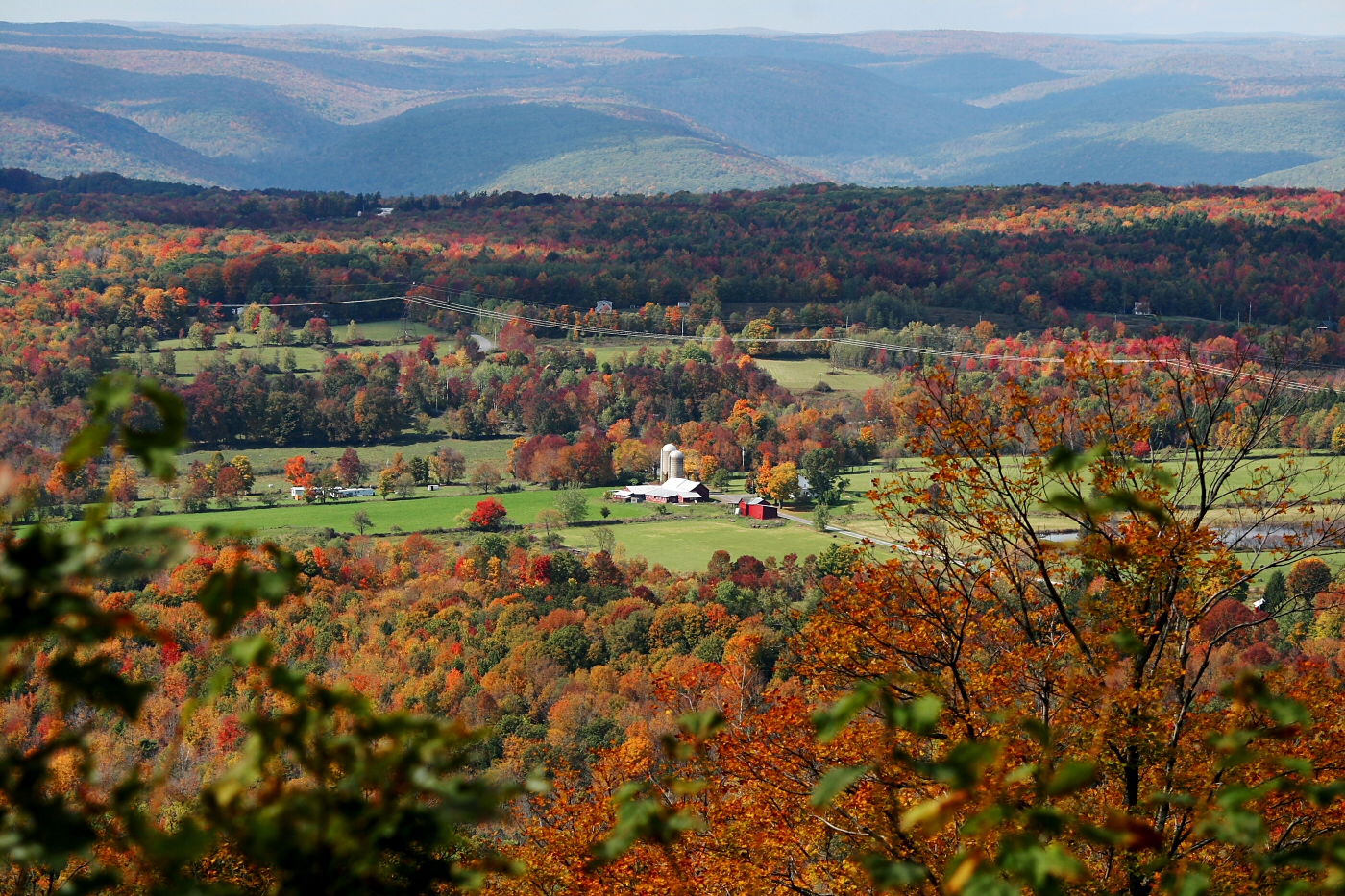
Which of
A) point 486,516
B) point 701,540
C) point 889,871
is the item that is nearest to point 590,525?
point 486,516

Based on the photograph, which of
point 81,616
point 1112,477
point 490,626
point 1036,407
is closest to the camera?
point 81,616

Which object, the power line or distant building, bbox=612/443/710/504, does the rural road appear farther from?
the power line

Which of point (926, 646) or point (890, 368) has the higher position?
point (926, 646)

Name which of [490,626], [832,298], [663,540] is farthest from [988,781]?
[832,298]

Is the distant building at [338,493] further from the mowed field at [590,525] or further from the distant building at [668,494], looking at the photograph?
the distant building at [668,494]

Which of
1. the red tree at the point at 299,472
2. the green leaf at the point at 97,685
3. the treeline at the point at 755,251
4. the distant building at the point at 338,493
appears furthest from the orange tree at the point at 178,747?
the treeline at the point at 755,251

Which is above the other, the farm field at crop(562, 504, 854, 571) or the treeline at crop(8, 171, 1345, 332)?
the treeline at crop(8, 171, 1345, 332)

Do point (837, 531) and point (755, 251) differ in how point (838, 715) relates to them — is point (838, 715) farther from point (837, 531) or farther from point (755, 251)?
point (755, 251)

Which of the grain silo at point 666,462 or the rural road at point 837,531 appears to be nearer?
the rural road at point 837,531

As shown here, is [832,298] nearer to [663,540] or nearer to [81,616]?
[663,540]

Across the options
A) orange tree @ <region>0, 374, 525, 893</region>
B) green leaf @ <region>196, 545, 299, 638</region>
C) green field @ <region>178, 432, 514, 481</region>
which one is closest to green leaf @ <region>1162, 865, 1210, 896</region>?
orange tree @ <region>0, 374, 525, 893</region>

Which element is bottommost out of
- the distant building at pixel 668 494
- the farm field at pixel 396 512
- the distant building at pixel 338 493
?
the distant building at pixel 338 493
